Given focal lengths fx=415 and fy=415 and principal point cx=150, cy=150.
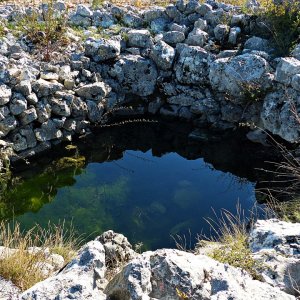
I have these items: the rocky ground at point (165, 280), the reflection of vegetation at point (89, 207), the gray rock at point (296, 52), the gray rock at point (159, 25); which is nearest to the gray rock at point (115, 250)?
the rocky ground at point (165, 280)

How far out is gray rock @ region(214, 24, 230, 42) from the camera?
1220 cm

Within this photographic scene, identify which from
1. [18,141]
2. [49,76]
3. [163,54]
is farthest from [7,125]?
[163,54]

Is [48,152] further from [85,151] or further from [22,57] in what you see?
[22,57]

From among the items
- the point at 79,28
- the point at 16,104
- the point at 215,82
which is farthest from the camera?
the point at 79,28

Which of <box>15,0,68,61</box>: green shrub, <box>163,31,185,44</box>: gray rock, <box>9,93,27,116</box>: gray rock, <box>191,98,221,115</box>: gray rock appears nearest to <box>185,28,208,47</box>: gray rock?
<box>163,31,185,44</box>: gray rock

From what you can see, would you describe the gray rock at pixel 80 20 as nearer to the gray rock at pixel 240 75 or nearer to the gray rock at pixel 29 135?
the gray rock at pixel 240 75

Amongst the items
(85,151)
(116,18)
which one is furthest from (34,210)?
(116,18)

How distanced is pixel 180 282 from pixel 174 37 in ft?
32.3

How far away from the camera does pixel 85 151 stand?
1076 cm

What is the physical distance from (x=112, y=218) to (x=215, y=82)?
5109 millimetres

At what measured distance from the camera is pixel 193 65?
1174cm

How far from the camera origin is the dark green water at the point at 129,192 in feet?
27.9

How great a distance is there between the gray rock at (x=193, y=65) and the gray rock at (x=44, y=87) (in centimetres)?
361

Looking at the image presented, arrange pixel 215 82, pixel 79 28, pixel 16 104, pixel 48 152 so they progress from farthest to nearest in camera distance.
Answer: pixel 79 28, pixel 215 82, pixel 48 152, pixel 16 104
